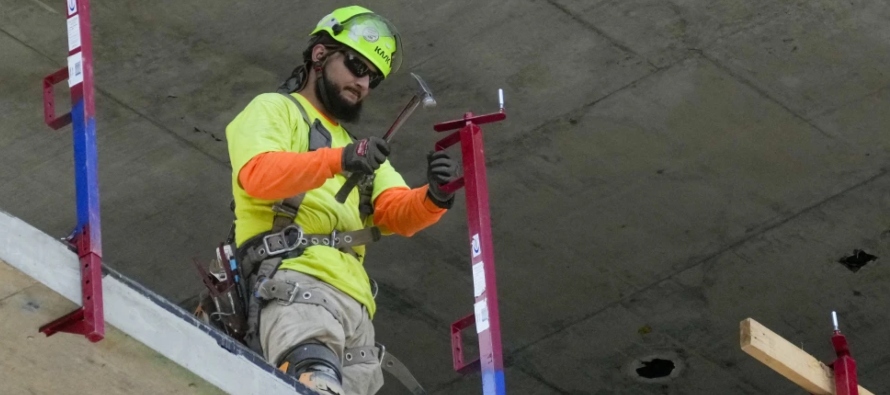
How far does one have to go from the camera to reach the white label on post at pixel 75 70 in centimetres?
612

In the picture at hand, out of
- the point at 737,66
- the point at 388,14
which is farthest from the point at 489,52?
the point at 737,66

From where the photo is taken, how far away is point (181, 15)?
1005cm

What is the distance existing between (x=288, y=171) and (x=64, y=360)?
1326 millimetres

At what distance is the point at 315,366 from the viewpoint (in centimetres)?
662

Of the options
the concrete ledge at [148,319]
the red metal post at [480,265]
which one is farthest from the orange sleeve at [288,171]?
the concrete ledge at [148,319]

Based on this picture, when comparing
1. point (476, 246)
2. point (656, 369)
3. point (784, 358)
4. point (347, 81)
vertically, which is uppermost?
point (347, 81)

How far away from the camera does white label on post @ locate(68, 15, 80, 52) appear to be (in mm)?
6207

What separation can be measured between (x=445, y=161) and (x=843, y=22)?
12.1 feet

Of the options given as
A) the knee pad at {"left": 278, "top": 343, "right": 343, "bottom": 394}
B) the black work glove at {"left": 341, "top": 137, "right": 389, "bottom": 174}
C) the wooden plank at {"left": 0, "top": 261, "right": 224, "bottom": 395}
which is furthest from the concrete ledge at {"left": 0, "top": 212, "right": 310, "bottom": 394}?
the black work glove at {"left": 341, "top": 137, "right": 389, "bottom": 174}

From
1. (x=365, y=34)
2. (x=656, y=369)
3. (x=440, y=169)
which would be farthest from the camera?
(x=656, y=369)

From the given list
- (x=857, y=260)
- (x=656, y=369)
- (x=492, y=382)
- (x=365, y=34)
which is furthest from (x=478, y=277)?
(x=656, y=369)

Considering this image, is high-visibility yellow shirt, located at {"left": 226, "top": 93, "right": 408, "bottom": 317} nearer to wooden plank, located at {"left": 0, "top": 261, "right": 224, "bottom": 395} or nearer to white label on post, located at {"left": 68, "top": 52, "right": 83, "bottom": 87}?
white label on post, located at {"left": 68, "top": 52, "right": 83, "bottom": 87}

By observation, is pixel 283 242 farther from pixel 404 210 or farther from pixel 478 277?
pixel 478 277

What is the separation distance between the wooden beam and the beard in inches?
76.4
